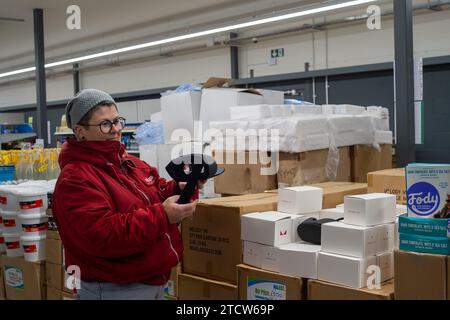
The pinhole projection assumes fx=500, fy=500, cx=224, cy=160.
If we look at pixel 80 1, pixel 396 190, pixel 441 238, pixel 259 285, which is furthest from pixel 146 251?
pixel 80 1

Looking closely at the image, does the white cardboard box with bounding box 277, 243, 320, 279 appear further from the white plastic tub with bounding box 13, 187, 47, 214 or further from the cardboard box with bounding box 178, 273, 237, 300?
the white plastic tub with bounding box 13, 187, 47, 214

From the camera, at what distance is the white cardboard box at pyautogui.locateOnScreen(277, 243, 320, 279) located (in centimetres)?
216

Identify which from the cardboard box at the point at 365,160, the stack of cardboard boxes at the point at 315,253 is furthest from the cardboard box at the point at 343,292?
the cardboard box at the point at 365,160

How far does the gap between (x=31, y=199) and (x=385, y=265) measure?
237 cm

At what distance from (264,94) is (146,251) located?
2933 millimetres

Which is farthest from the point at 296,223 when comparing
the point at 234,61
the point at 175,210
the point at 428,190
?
the point at 234,61

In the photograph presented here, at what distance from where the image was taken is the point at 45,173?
14.1 feet

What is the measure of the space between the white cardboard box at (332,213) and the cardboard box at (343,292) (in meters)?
0.41

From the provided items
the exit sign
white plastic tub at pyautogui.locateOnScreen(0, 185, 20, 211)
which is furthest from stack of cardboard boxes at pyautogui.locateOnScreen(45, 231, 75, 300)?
the exit sign

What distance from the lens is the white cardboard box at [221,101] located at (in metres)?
4.36

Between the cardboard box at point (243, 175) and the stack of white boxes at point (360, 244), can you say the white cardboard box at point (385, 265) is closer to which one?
the stack of white boxes at point (360, 244)

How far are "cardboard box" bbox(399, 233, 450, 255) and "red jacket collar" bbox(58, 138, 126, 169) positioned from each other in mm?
1139
